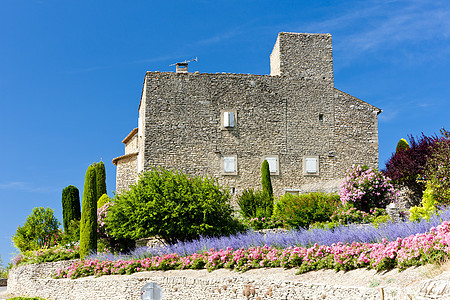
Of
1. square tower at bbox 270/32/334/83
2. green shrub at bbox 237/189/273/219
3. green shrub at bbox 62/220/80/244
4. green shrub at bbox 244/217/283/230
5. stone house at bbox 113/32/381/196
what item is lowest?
green shrub at bbox 62/220/80/244

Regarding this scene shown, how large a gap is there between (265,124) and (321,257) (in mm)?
15375

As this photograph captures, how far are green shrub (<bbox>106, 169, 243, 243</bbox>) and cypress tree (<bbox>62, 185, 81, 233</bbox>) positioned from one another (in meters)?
9.74

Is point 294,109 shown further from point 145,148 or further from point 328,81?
point 145,148

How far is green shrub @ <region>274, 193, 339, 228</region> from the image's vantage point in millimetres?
16766

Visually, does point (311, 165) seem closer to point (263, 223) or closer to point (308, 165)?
point (308, 165)

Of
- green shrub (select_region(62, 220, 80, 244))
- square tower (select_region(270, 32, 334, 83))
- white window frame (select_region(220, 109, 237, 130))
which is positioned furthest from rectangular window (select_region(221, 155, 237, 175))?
green shrub (select_region(62, 220, 80, 244))

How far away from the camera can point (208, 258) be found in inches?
455

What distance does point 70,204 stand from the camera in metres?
26.2

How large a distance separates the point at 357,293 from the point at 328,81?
756 inches

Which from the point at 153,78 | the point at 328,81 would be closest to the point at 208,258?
the point at 153,78

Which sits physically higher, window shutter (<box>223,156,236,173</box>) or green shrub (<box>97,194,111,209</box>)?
window shutter (<box>223,156,236,173</box>)

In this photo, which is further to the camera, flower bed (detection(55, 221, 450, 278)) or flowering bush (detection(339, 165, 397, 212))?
flowering bush (detection(339, 165, 397, 212))

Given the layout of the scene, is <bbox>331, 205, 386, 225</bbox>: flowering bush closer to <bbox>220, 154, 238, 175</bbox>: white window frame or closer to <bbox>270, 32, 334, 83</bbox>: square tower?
<bbox>220, 154, 238, 175</bbox>: white window frame

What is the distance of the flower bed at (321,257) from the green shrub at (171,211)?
6.68ft
